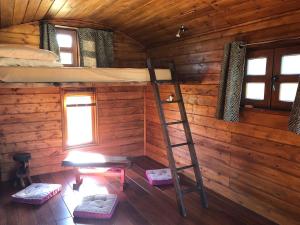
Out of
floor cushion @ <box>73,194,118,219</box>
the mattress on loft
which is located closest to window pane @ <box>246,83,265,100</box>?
the mattress on loft

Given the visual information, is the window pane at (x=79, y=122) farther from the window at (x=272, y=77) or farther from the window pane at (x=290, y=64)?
the window pane at (x=290, y=64)

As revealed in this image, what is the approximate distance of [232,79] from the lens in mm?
3295

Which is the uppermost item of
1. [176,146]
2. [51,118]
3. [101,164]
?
[51,118]

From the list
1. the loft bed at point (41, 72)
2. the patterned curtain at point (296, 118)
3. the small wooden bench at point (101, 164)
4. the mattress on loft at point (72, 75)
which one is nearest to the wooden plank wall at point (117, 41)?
the loft bed at point (41, 72)

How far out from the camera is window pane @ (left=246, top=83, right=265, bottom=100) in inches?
129

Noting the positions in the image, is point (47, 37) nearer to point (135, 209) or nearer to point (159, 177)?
point (159, 177)

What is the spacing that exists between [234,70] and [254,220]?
190 centimetres

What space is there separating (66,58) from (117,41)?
1116 millimetres

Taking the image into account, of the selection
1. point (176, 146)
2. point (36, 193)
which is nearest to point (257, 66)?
point (176, 146)

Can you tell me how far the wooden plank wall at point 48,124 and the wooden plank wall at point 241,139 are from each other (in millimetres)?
1186

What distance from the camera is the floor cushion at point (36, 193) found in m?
3.59

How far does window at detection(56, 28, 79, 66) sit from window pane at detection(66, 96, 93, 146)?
0.70 metres

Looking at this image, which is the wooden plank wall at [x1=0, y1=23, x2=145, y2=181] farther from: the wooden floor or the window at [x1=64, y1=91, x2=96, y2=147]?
the wooden floor

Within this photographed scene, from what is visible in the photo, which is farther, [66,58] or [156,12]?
[66,58]
